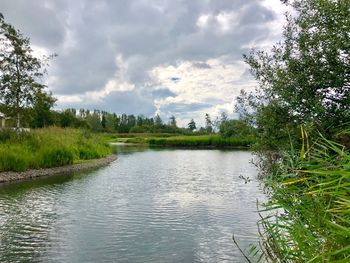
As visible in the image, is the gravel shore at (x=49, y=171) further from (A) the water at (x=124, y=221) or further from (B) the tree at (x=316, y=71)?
(B) the tree at (x=316, y=71)

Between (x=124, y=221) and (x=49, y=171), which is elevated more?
(x=49, y=171)

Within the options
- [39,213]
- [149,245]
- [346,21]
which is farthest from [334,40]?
[39,213]

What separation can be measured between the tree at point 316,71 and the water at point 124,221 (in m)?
2.69

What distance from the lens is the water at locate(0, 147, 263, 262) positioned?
10.1 meters

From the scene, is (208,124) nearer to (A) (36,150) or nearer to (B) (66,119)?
(B) (66,119)

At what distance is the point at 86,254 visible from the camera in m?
9.95

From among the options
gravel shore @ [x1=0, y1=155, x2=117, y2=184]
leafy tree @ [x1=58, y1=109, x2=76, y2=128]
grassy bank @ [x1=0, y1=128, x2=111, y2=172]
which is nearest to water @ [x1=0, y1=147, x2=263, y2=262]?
gravel shore @ [x1=0, y1=155, x2=117, y2=184]

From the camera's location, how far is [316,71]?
7.66 meters

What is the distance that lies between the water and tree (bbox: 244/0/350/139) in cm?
269

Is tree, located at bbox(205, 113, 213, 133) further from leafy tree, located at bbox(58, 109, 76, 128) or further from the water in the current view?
the water

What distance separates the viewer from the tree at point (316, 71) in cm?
730

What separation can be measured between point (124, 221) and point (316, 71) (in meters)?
8.56

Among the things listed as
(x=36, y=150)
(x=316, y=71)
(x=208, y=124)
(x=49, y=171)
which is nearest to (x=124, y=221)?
(x=316, y=71)

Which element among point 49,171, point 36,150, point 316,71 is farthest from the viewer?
point 36,150
